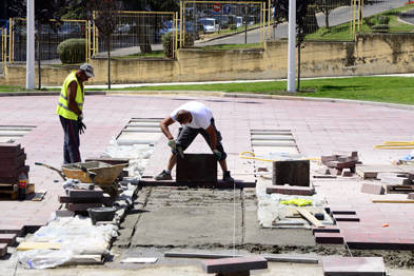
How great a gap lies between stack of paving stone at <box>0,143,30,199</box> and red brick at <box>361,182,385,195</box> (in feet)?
15.4

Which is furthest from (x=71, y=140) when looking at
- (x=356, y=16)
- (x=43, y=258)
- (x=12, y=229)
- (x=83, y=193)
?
(x=356, y=16)

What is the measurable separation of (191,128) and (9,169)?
106 inches

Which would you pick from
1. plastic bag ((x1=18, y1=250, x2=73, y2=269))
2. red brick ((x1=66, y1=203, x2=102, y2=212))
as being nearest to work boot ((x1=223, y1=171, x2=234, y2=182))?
red brick ((x1=66, y1=203, x2=102, y2=212))

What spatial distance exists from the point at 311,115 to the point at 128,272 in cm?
1299

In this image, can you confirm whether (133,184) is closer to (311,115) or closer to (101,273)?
(101,273)

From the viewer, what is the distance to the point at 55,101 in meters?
24.0

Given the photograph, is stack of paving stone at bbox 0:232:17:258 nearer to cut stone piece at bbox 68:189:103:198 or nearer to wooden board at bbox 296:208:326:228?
cut stone piece at bbox 68:189:103:198

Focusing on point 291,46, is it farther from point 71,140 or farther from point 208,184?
point 71,140

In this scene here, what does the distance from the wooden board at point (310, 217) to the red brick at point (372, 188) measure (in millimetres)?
1900

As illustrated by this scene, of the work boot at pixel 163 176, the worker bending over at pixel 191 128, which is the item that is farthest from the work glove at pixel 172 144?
the work boot at pixel 163 176

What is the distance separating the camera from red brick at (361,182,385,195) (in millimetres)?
12031

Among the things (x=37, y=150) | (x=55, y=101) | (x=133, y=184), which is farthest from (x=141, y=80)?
(x=133, y=184)

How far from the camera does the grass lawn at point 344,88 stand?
959 inches

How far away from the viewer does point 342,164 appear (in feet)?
44.8
